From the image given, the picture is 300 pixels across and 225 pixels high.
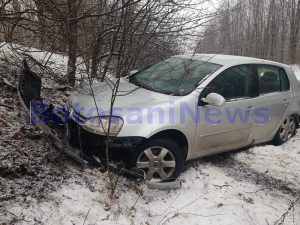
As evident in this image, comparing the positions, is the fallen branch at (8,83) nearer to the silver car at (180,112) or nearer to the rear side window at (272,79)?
the silver car at (180,112)

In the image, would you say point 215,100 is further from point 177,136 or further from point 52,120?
point 52,120

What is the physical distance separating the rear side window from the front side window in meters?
0.24

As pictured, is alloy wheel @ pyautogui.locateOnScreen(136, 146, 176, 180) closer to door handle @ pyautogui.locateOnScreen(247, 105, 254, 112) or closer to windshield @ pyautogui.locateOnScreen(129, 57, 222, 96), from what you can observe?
windshield @ pyautogui.locateOnScreen(129, 57, 222, 96)

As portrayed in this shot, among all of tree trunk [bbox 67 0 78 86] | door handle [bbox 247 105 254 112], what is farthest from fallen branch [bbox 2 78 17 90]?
door handle [bbox 247 105 254 112]

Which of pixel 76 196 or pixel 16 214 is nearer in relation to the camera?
pixel 16 214

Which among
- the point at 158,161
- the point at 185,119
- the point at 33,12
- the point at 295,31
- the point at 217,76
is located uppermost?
the point at 295,31

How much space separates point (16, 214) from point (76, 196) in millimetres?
615

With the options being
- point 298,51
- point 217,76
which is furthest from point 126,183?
point 298,51

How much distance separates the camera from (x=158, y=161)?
3900mm

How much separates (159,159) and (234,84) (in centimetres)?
156

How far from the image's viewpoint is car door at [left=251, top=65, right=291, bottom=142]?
493 centimetres

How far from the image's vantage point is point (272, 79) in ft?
17.3

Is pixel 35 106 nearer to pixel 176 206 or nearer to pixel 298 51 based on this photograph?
pixel 176 206

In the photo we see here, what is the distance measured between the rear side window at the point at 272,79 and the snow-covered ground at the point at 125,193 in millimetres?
1186
